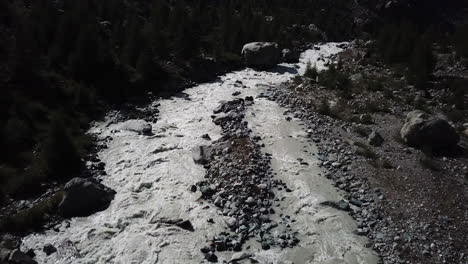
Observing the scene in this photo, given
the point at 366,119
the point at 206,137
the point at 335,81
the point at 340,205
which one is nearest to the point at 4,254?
the point at 206,137

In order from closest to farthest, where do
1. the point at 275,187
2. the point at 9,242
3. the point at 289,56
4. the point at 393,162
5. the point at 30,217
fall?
the point at 9,242 → the point at 30,217 → the point at 275,187 → the point at 393,162 → the point at 289,56

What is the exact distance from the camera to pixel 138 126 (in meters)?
25.5

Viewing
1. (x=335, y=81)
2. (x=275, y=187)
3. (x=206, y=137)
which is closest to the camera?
(x=275, y=187)

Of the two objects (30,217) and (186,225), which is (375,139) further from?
(30,217)

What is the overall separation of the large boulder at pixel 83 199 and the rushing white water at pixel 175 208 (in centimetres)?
47

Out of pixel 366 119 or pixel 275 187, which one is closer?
pixel 275 187

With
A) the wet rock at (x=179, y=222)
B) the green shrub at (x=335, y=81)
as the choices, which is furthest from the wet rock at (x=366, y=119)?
the wet rock at (x=179, y=222)

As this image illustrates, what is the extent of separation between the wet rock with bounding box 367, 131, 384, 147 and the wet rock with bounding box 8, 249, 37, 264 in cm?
1886

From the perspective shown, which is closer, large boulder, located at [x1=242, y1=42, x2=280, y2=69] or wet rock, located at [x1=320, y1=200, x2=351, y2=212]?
wet rock, located at [x1=320, y1=200, x2=351, y2=212]

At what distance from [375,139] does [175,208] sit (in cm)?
1293

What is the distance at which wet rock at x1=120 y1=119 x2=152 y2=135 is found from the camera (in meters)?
25.0

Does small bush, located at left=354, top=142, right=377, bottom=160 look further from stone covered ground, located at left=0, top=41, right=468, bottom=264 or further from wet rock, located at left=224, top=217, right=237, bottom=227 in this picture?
wet rock, located at left=224, top=217, right=237, bottom=227

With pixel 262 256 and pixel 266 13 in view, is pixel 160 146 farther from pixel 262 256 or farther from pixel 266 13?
pixel 266 13

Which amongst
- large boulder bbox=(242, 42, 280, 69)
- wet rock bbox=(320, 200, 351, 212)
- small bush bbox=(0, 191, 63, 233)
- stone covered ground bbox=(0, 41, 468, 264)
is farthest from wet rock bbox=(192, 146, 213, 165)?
large boulder bbox=(242, 42, 280, 69)
